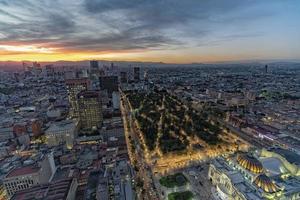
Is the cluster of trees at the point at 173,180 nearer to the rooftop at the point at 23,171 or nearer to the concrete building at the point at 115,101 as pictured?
the rooftop at the point at 23,171

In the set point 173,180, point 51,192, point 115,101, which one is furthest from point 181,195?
point 115,101

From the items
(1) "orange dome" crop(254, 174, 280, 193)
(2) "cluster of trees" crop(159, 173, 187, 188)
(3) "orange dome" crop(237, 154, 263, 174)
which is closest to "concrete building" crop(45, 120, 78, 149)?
(2) "cluster of trees" crop(159, 173, 187, 188)

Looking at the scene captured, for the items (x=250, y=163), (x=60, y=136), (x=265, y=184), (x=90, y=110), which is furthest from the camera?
(x=90, y=110)

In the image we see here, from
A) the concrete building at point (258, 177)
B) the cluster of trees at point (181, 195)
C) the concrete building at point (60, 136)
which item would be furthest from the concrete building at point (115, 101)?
the cluster of trees at point (181, 195)

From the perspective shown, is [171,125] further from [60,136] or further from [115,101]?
[60,136]

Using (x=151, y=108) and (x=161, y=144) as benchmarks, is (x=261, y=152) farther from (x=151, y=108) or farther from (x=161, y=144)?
(x=151, y=108)

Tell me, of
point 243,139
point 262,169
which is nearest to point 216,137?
point 243,139
